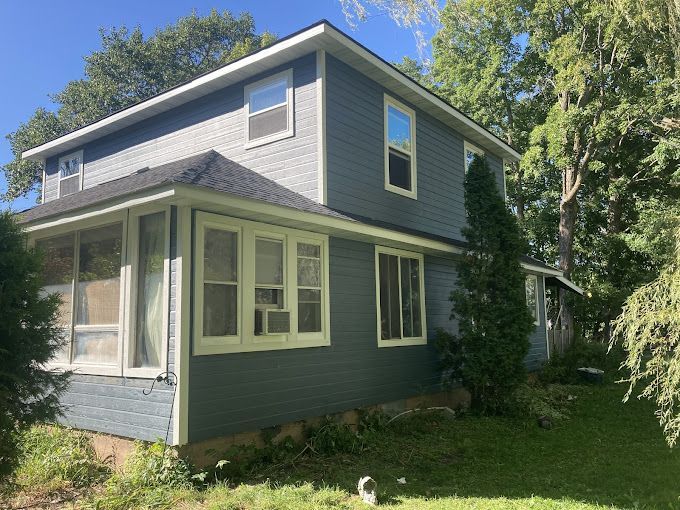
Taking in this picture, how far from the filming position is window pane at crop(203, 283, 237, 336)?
20.4ft

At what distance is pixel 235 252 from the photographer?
21.7 ft

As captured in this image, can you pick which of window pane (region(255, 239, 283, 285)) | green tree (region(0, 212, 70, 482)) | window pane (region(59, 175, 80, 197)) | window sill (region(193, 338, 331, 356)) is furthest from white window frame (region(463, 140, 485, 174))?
green tree (region(0, 212, 70, 482))

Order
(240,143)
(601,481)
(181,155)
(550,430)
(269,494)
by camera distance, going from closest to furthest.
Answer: (269,494) < (601,481) < (550,430) < (240,143) < (181,155)

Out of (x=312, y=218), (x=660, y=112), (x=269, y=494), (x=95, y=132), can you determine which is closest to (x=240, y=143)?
(x=312, y=218)

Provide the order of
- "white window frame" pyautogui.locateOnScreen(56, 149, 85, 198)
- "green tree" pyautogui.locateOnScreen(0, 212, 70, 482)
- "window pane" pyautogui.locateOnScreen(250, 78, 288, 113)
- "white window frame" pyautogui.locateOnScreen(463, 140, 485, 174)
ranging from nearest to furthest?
1. "green tree" pyautogui.locateOnScreen(0, 212, 70, 482)
2. "window pane" pyautogui.locateOnScreen(250, 78, 288, 113)
3. "white window frame" pyautogui.locateOnScreen(56, 149, 85, 198)
4. "white window frame" pyautogui.locateOnScreen(463, 140, 485, 174)

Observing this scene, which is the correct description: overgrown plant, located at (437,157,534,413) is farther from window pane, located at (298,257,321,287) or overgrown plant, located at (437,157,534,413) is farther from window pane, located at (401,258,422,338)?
window pane, located at (298,257,321,287)

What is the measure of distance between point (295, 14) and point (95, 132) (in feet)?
20.5

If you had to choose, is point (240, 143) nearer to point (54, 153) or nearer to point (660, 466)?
point (54, 153)

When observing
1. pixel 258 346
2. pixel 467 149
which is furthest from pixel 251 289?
pixel 467 149

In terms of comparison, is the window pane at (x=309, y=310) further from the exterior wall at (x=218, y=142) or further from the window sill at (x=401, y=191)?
A: the window sill at (x=401, y=191)

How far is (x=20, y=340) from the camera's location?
4.82 m

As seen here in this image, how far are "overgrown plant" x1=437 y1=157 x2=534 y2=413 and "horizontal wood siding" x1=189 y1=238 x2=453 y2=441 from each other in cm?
82

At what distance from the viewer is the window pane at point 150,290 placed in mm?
6125

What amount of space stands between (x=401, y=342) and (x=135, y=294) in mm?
4732
